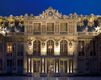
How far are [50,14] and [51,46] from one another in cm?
483

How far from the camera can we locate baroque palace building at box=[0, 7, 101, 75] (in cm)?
5550

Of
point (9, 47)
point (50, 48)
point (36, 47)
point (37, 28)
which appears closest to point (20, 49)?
point (9, 47)

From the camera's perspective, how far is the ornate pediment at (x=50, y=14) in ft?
187

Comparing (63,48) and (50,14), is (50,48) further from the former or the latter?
(50,14)

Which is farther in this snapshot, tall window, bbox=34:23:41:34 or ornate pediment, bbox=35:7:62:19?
ornate pediment, bbox=35:7:62:19

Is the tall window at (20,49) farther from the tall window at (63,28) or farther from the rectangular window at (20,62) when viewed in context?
the tall window at (63,28)

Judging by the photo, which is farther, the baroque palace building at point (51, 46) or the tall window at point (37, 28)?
the tall window at point (37, 28)

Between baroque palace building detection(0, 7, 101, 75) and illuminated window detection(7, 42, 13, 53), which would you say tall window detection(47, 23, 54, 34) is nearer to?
baroque palace building detection(0, 7, 101, 75)

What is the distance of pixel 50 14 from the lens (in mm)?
57219

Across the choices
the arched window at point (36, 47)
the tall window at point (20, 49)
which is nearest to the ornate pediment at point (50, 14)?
the arched window at point (36, 47)

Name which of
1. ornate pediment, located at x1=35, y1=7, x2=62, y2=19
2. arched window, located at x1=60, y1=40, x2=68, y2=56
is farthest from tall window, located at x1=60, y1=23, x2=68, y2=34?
arched window, located at x1=60, y1=40, x2=68, y2=56

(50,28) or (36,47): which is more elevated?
(50,28)

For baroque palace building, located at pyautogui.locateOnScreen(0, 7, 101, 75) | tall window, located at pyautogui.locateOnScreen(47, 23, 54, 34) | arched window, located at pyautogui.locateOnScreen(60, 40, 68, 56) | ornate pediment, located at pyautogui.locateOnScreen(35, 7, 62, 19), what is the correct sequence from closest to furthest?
baroque palace building, located at pyautogui.locateOnScreen(0, 7, 101, 75)
arched window, located at pyautogui.locateOnScreen(60, 40, 68, 56)
tall window, located at pyautogui.locateOnScreen(47, 23, 54, 34)
ornate pediment, located at pyautogui.locateOnScreen(35, 7, 62, 19)

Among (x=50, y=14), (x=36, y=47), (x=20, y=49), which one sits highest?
(x=50, y=14)
